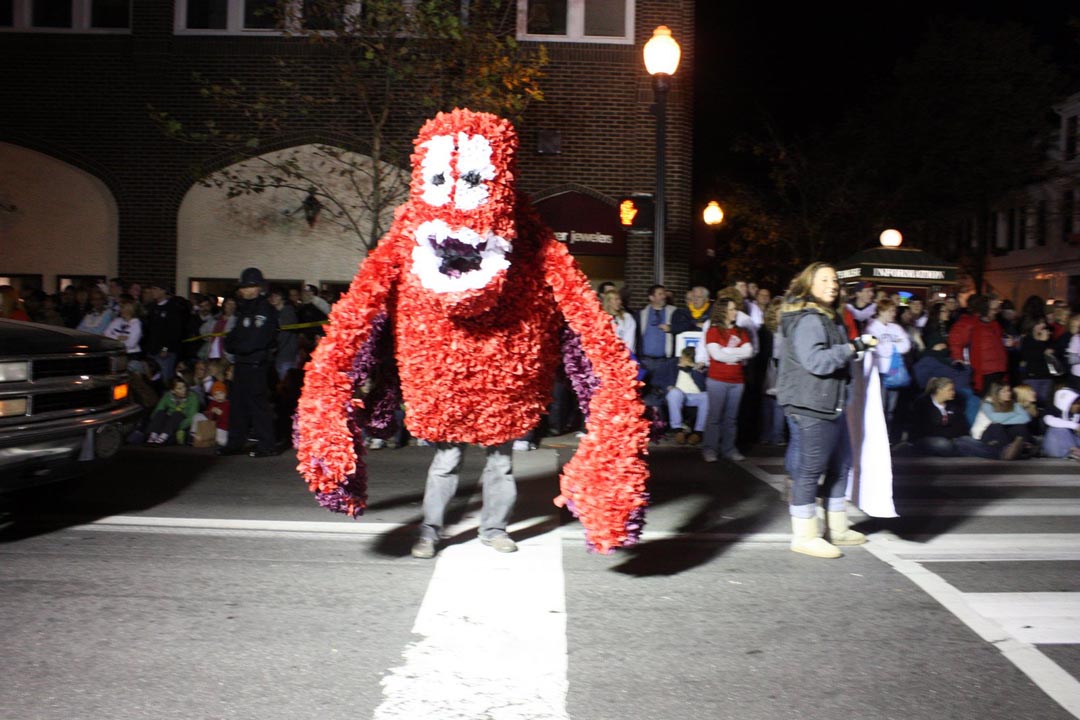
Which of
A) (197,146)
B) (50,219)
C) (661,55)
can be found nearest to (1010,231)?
(197,146)

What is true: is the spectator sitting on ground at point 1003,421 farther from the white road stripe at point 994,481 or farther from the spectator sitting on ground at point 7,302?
the spectator sitting on ground at point 7,302

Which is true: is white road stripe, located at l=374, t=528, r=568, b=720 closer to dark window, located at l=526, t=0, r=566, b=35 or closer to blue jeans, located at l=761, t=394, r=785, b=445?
blue jeans, located at l=761, t=394, r=785, b=445

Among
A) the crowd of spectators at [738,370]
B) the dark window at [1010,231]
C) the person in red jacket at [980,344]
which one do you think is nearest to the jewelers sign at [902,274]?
the crowd of spectators at [738,370]

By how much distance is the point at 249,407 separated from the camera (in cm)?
992

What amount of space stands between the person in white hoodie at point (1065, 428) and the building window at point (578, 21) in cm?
982

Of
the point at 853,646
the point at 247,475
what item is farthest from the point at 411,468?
the point at 853,646

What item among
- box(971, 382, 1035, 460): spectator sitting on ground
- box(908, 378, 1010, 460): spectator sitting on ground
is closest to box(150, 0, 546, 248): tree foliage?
box(908, 378, 1010, 460): spectator sitting on ground

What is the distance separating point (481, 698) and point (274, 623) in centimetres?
132

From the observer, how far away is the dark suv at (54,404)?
5.72m

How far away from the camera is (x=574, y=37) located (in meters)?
17.3

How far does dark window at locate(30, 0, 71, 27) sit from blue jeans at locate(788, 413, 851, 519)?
653 inches

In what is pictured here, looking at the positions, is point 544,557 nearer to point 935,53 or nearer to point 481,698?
point 481,698

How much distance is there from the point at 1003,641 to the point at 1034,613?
23.0 inches

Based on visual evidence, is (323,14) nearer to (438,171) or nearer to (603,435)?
(438,171)
